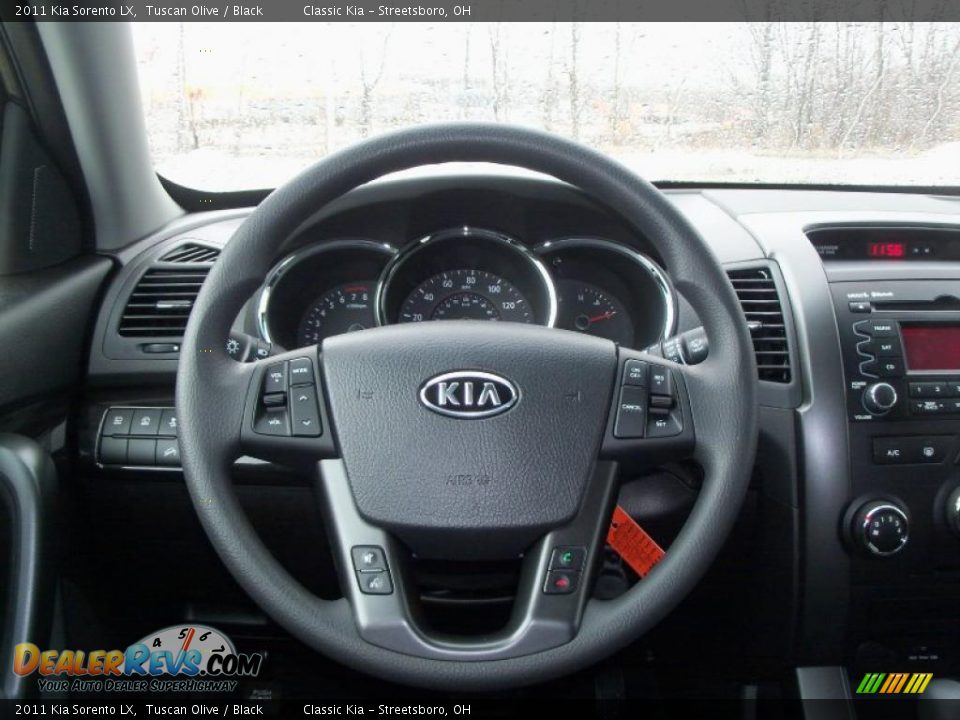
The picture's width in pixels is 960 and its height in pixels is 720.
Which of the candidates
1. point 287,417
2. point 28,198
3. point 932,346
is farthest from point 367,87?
point 932,346

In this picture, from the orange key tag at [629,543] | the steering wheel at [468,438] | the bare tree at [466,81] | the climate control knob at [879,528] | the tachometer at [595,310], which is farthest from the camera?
the tachometer at [595,310]

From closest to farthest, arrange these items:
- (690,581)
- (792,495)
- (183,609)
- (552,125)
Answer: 1. (690,581)
2. (792,495)
3. (552,125)
4. (183,609)

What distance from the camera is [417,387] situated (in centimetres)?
148

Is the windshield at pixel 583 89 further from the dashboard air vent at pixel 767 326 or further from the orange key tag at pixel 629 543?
the orange key tag at pixel 629 543

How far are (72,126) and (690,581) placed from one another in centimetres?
164

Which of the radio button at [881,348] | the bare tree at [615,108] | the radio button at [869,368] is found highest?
the bare tree at [615,108]

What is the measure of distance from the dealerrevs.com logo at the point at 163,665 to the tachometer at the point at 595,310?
1118mm

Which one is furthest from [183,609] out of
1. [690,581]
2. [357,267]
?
[690,581]

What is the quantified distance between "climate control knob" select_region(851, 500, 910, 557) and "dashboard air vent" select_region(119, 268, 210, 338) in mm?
1407

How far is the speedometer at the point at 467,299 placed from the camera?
212 cm

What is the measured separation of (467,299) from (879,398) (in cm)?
86

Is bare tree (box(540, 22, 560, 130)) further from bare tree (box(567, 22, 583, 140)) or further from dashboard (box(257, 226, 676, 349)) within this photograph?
dashboard (box(257, 226, 676, 349))

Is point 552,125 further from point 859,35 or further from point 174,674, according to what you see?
point 174,674

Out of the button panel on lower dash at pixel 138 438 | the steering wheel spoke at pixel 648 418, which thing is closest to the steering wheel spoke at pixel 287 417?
the steering wheel spoke at pixel 648 418
